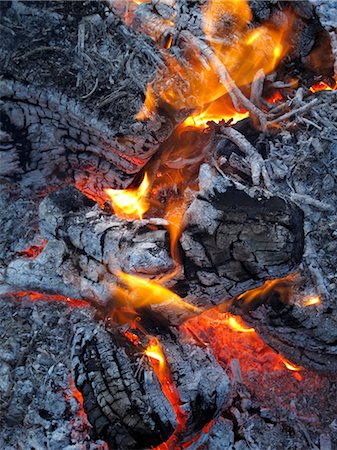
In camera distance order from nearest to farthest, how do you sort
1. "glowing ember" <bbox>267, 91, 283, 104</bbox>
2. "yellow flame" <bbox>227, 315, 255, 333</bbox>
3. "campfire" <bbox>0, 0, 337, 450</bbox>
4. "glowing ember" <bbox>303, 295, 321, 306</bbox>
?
"campfire" <bbox>0, 0, 337, 450</bbox> < "glowing ember" <bbox>303, 295, 321, 306</bbox> < "yellow flame" <bbox>227, 315, 255, 333</bbox> < "glowing ember" <bbox>267, 91, 283, 104</bbox>

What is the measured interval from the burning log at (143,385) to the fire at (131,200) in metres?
1.01

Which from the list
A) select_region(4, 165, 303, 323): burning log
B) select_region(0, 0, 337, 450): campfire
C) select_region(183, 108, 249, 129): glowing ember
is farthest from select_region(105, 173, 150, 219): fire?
select_region(183, 108, 249, 129): glowing ember

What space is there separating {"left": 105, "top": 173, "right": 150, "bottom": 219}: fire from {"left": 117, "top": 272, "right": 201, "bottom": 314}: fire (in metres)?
0.74

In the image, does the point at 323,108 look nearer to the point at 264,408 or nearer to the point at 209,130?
the point at 209,130

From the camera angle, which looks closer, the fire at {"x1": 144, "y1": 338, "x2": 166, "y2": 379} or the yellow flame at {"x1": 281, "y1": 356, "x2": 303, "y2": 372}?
the fire at {"x1": 144, "y1": 338, "x2": 166, "y2": 379}

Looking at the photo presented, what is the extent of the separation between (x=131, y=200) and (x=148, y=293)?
1063 mm

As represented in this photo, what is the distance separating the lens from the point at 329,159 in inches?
146

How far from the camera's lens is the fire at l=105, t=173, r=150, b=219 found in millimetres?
3842

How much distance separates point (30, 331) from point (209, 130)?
2.19m

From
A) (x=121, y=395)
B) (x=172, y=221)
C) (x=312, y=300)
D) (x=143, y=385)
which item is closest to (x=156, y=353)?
(x=143, y=385)

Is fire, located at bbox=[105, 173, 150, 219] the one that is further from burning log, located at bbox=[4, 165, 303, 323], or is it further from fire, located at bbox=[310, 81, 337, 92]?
fire, located at bbox=[310, 81, 337, 92]

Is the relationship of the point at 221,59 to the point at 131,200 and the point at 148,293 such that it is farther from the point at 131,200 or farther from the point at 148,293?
the point at 148,293

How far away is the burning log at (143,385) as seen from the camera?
9.09 feet

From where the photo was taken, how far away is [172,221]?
3340 mm
